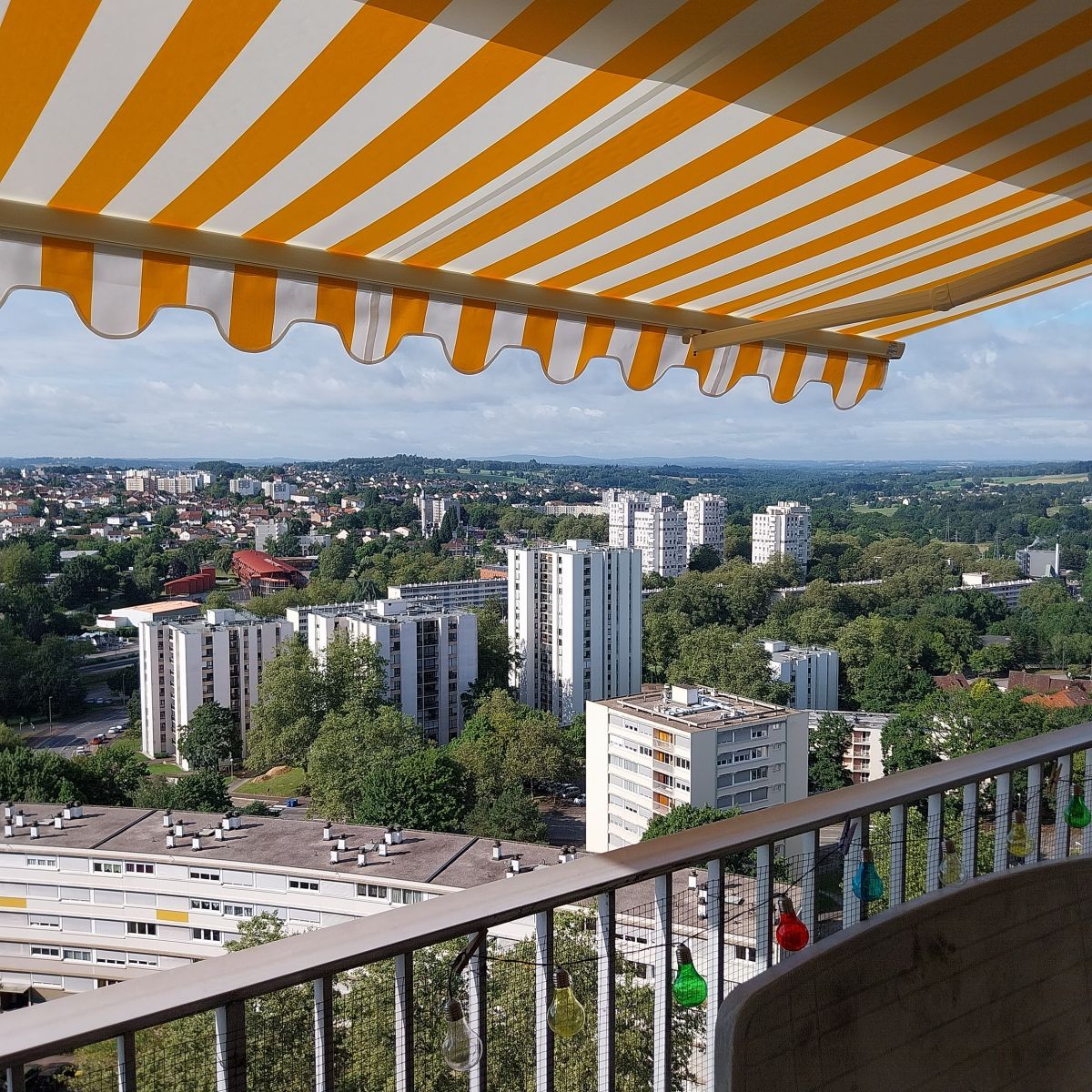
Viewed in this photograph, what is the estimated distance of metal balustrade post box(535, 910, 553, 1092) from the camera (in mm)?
1065

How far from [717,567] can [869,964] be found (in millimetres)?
34348

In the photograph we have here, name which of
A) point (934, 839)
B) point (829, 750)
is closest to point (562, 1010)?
point (934, 839)

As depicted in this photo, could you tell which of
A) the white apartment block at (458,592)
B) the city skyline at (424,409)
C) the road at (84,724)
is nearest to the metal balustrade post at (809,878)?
the road at (84,724)

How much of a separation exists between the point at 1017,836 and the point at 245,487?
1587 inches

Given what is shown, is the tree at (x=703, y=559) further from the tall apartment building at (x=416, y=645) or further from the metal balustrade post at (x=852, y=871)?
the metal balustrade post at (x=852, y=871)

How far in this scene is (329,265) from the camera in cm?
178

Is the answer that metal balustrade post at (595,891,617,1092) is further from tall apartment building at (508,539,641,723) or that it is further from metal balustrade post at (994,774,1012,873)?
tall apartment building at (508,539,641,723)

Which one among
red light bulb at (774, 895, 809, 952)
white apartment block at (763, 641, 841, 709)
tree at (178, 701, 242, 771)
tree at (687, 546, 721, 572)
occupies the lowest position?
tree at (178, 701, 242, 771)

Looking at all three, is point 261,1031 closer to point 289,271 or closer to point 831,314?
point 289,271

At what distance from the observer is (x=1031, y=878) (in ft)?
3.41

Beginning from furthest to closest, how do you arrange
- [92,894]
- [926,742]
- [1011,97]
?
[926,742]
[92,894]
[1011,97]

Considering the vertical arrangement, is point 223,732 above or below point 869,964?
below

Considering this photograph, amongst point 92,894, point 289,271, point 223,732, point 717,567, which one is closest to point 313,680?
point 223,732

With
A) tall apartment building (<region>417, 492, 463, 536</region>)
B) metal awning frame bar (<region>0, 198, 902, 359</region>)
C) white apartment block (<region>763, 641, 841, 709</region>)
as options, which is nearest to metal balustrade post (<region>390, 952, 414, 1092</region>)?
metal awning frame bar (<region>0, 198, 902, 359</region>)
